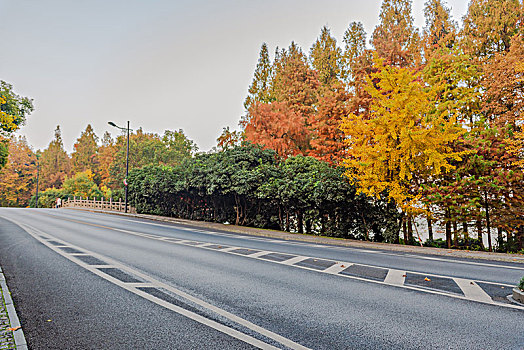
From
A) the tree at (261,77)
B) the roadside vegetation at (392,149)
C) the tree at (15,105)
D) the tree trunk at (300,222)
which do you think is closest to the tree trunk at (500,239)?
the roadside vegetation at (392,149)

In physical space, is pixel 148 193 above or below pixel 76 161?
below

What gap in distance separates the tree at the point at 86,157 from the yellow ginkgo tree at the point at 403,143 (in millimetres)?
77004

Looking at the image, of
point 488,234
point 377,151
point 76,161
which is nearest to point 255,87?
point 377,151

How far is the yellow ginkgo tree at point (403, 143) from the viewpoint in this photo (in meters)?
12.0

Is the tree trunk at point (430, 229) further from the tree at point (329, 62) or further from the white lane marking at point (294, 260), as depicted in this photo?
the tree at point (329, 62)

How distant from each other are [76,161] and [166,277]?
3455 inches

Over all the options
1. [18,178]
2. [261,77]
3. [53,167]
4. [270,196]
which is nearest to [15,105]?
[261,77]

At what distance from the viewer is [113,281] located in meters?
6.36

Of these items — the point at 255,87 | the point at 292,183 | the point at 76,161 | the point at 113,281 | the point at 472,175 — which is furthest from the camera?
the point at 76,161

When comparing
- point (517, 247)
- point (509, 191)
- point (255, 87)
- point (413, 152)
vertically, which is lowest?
point (517, 247)

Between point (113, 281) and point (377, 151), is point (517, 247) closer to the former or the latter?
point (377, 151)

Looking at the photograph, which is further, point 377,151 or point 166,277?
point 377,151

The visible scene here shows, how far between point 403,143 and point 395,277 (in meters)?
6.54

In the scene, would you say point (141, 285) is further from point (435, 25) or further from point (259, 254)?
point (435, 25)
